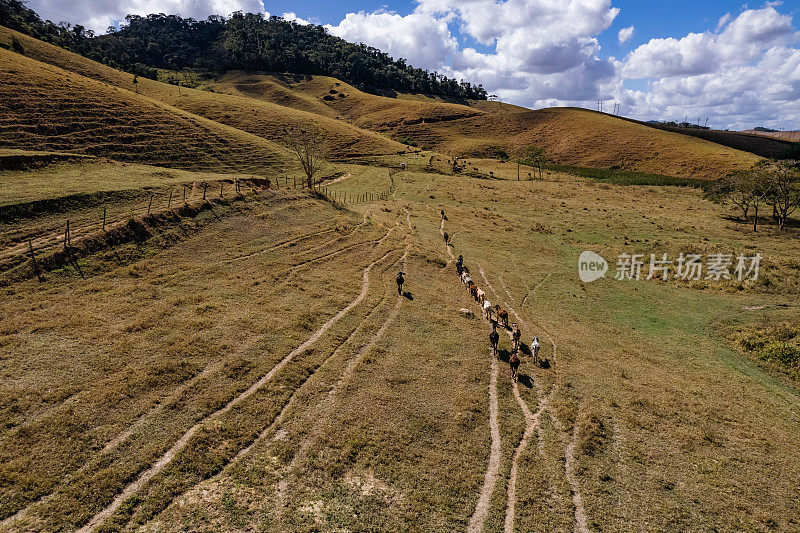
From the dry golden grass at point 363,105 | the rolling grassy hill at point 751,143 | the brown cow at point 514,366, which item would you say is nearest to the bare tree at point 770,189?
the brown cow at point 514,366

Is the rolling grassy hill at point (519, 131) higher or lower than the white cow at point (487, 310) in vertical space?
higher

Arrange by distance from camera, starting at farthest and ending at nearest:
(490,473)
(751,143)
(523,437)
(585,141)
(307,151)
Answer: (751,143)
(585,141)
(307,151)
(523,437)
(490,473)

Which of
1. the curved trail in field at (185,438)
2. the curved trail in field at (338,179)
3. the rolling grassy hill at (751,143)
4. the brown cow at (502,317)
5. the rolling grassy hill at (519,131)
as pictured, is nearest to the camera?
the curved trail in field at (185,438)

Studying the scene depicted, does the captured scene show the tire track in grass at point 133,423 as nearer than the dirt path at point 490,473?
Yes

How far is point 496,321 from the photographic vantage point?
2284 cm

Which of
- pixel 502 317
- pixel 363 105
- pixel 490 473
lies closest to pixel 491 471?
pixel 490 473

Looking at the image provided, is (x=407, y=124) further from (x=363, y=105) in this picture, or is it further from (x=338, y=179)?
(x=338, y=179)

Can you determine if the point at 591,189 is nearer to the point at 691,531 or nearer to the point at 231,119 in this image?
the point at 691,531

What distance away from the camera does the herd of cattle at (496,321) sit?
62.3ft

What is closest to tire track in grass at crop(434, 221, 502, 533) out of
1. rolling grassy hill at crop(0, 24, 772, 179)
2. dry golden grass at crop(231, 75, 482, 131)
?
rolling grassy hill at crop(0, 24, 772, 179)

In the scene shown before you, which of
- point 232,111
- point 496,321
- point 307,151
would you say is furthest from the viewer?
point 232,111

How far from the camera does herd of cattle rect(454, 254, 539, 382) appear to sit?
1899cm

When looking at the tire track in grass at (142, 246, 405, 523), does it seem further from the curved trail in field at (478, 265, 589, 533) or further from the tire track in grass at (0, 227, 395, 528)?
the curved trail in field at (478, 265, 589, 533)

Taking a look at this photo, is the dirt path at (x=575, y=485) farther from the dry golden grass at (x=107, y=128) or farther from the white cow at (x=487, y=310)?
the dry golden grass at (x=107, y=128)
